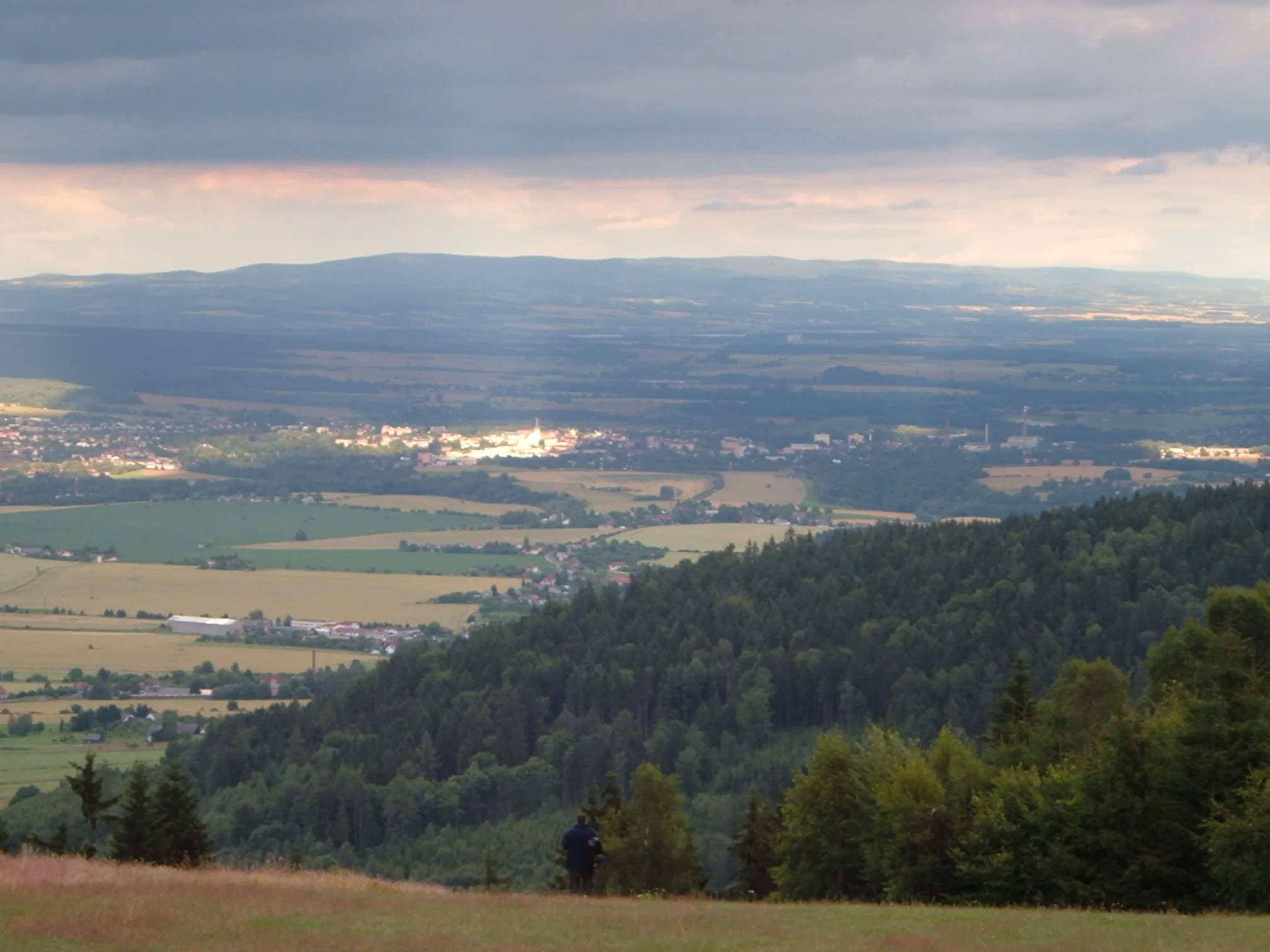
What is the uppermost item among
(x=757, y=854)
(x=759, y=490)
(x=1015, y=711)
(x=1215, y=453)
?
(x=1015, y=711)

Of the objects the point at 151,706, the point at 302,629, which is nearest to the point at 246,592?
the point at 302,629

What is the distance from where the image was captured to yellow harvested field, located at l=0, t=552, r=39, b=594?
11731 cm

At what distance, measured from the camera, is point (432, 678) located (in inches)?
3593

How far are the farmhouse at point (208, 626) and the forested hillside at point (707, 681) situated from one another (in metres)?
13.5

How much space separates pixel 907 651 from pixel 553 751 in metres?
19.1

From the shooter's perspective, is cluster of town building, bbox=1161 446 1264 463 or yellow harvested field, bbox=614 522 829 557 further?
cluster of town building, bbox=1161 446 1264 463

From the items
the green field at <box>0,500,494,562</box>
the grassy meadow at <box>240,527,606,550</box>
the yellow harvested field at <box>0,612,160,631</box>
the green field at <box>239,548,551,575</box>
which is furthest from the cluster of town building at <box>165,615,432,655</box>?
the green field at <box>0,500,494,562</box>

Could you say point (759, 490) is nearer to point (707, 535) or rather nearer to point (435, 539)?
point (707, 535)

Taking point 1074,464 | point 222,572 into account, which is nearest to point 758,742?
point 222,572

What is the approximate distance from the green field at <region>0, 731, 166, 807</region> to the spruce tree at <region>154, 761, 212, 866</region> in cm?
2675

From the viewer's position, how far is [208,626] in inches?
4055

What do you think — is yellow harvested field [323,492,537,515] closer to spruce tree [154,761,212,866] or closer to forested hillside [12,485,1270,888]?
forested hillside [12,485,1270,888]

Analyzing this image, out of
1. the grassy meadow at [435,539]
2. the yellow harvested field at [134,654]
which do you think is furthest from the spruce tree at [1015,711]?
the grassy meadow at [435,539]

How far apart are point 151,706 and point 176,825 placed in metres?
46.9
